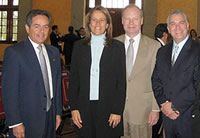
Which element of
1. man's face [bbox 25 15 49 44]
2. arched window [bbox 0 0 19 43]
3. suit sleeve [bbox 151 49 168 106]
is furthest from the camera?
arched window [bbox 0 0 19 43]

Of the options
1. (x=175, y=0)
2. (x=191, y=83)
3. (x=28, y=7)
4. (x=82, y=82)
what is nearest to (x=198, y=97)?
(x=191, y=83)

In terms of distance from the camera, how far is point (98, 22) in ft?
6.42

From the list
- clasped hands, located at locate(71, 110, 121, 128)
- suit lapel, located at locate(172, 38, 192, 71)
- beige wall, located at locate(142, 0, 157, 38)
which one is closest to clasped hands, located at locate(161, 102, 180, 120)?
suit lapel, located at locate(172, 38, 192, 71)

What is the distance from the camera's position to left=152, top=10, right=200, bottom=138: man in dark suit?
80.0 inches

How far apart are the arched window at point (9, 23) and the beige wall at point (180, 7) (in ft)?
21.9

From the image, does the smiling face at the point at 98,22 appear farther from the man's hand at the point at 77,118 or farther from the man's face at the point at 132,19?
the man's hand at the point at 77,118

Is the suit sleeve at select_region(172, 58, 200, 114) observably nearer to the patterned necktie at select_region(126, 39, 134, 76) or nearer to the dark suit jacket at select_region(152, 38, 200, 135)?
the dark suit jacket at select_region(152, 38, 200, 135)

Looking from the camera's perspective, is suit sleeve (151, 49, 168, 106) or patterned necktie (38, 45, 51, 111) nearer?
patterned necktie (38, 45, 51, 111)

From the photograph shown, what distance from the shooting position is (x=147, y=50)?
88.3 inches

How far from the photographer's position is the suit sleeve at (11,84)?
1.77 m

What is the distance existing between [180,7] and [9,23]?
790 centimetres

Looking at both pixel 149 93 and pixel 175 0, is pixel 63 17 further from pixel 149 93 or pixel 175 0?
pixel 149 93

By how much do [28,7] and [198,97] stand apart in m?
9.66

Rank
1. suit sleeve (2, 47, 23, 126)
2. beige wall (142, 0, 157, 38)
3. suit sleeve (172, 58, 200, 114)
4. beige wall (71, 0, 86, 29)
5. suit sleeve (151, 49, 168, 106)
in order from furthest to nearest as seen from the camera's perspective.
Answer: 1. beige wall (71, 0, 86, 29)
2. beige wall (142, 0, 157, 38)
3. suit sleeve (151, 49, 168, 106)
4. suit sleeve (172, 58, 200, 114)
5. suit sleeve (2, 47, 23, 126)
